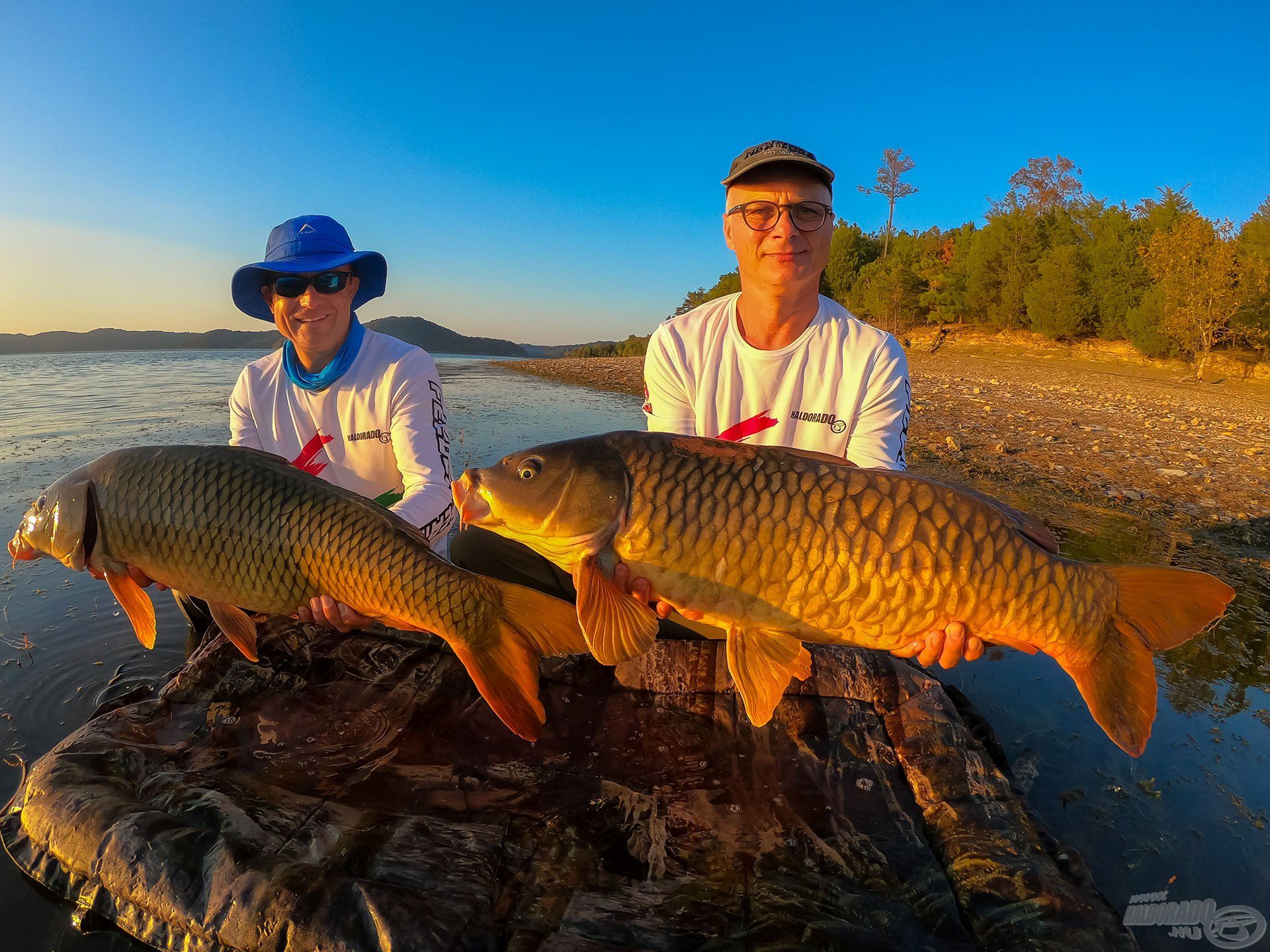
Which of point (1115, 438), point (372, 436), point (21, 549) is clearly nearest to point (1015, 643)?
point (372, 436)

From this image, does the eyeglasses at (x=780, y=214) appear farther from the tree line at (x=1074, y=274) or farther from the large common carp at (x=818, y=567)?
the tree line at (x=1074, y=274)

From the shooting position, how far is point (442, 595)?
1.90 meters

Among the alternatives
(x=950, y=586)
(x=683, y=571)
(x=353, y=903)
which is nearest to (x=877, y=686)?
(x=950, y=586)

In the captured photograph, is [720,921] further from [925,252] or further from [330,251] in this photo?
[925,252]

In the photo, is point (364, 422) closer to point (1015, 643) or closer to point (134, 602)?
point (134, 602)

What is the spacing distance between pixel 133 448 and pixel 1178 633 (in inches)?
123

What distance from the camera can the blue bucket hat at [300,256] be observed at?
8.89 ft

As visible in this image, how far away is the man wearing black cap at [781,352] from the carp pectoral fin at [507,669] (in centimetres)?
114

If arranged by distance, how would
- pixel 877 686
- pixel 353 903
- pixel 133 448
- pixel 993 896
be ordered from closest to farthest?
pixel 353 903, pixel 993 896, pixel 877 686, pixel 133 448

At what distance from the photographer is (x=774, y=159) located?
7.80 ft

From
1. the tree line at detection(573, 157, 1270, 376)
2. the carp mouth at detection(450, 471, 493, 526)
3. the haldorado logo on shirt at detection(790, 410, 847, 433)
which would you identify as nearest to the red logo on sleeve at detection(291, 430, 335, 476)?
the carp mouth at detection(450, 471, 493, 526)

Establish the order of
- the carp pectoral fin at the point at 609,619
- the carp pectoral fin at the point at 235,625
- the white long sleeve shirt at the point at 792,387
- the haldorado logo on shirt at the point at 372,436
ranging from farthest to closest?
the haldorado logo on shirt at the point at 372,436, the white long sleeve shirt at the point at 792,387, the carp pectoral fin at the point at 235,625, the carp pectoral fin at the point at 609,619

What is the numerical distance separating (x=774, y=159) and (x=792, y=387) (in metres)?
0.81

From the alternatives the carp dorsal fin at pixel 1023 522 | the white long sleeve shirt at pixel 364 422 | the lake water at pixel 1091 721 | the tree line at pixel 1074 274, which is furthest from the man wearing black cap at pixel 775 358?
the tree line at pixel 1074 274
